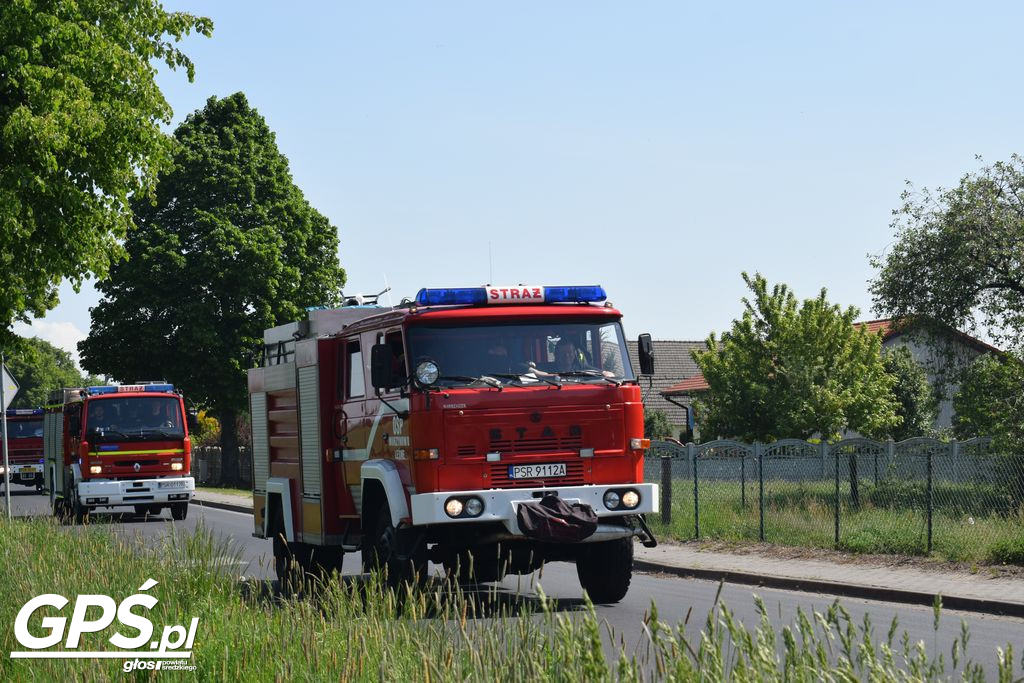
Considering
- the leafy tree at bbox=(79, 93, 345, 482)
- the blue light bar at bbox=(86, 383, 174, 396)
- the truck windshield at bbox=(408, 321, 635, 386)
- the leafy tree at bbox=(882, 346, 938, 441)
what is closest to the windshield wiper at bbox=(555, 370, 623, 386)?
the truck windshield at bbox=(408, 321, 635, 386)

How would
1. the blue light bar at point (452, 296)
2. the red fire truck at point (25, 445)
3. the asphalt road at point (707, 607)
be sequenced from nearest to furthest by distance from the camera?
1. the asphalt road at point (707, 607)
2. the blue light bar at point (452, 296)
3. the red fire truck at point (25, 445)

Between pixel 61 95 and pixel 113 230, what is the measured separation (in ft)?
10.9

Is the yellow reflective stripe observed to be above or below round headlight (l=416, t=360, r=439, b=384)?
below

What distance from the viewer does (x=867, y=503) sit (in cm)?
1978

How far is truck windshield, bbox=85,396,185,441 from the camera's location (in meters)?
28.5

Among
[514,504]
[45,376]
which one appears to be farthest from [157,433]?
[45,376]

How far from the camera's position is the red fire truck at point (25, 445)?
165 ft

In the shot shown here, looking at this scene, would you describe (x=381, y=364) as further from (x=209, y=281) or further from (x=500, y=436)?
(x=209, y=281)

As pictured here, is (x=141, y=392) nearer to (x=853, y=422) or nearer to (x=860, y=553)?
(x=860, y=553)

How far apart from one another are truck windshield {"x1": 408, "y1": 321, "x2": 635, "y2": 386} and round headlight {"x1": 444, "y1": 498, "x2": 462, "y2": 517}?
108cm

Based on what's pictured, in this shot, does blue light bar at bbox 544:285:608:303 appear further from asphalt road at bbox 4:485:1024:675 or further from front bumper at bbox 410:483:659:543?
asphalt road at bbox 4:485:1024:675

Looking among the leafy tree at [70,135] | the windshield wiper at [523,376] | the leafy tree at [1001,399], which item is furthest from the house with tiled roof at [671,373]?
the windshield wiper at [523,376]

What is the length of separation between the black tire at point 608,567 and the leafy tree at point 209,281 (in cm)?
3530

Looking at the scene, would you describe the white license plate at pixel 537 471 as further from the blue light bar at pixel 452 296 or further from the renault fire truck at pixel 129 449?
the renault fire truck at pixel 129 449
